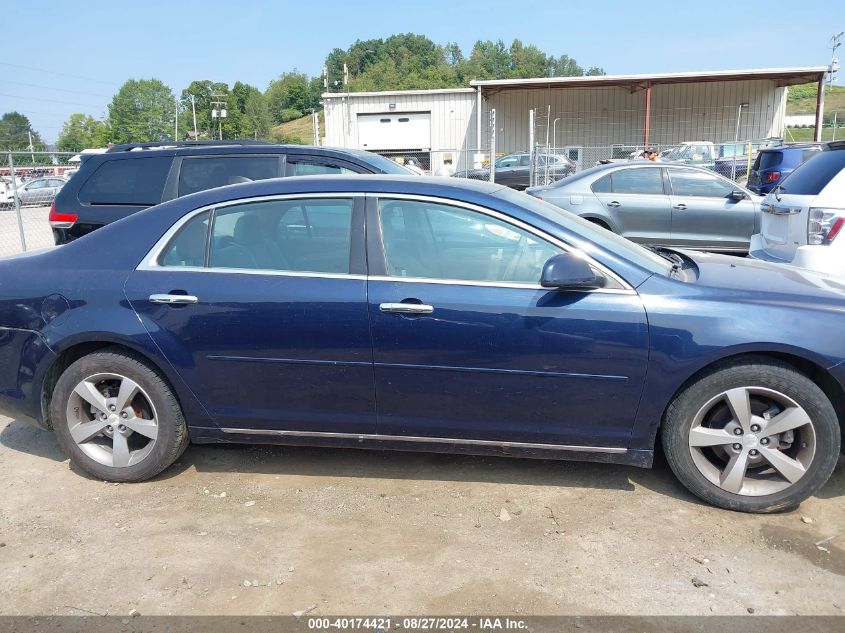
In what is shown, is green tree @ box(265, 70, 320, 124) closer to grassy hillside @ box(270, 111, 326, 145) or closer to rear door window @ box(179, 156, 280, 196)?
grassy hillside @ box(270, 111, 326, 145)

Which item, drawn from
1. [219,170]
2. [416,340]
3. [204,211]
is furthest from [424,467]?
[219,170]

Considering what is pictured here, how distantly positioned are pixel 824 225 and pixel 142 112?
113 metres

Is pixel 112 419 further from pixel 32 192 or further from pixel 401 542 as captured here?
pixel 32 192

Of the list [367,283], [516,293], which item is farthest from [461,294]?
[367,283]

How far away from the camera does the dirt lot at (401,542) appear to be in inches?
109

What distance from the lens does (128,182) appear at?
6.58 meters

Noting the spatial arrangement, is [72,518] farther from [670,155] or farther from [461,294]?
[670,155]

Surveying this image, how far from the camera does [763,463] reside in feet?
11.0

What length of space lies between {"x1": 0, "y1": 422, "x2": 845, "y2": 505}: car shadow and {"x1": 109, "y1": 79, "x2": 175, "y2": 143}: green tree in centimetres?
9672

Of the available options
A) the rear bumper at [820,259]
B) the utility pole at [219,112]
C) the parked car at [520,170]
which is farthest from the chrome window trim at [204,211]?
the utility pole at [219,112]

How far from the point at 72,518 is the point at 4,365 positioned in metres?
0.99

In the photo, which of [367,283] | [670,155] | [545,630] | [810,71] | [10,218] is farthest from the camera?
[810,71]

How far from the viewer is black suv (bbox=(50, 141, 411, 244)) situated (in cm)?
632

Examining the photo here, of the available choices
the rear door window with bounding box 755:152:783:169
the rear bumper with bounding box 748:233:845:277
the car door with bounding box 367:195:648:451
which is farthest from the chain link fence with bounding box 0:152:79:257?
the rear door window with bounding box 755:152:783:169
